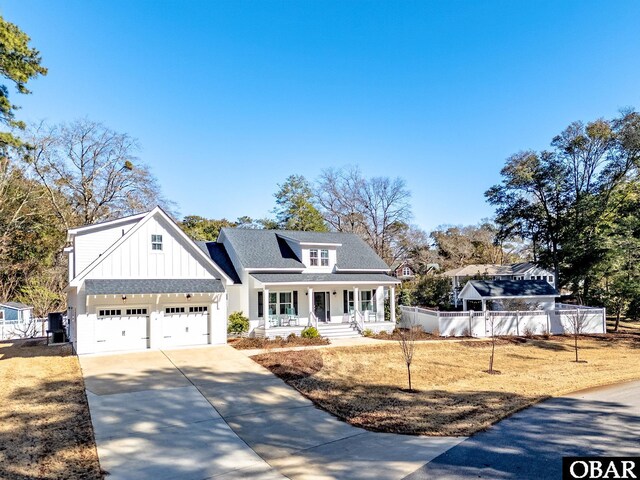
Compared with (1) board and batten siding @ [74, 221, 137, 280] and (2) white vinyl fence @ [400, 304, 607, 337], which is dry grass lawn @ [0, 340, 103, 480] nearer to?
(1) board and batten siding @ [74, 221, 137, 280]

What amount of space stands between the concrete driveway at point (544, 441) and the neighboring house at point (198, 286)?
13.7 meters

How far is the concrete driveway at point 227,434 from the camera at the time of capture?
25.3ft

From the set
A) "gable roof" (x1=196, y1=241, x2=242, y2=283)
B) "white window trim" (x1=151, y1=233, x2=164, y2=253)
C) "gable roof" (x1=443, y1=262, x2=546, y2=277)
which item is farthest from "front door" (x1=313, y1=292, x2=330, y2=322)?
"gable roof" (x1=443, y1=262, x2=546, y2=277)

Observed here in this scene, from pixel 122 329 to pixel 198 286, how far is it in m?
3.75

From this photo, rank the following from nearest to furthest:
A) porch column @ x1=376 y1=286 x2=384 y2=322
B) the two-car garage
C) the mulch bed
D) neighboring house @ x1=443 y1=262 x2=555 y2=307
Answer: the two-car garage → the mulch bed → porch column @ x1=376 y1=286 x2=384 y2=322 → neighboring house @ x1=443 y1=262 x2=555 y2=307

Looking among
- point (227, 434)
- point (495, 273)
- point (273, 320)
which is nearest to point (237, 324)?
point (273, 320)

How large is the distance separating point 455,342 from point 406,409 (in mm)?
12087

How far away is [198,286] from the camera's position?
1958 cm

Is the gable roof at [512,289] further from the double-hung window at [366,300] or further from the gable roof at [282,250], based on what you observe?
the double-hung window at [366,300]

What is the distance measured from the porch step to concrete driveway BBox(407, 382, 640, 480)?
12.7 m

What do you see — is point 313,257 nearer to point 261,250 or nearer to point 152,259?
point 261,250

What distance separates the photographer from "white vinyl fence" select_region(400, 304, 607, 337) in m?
24.5

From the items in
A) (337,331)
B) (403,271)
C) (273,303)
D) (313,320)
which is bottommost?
(337,331)

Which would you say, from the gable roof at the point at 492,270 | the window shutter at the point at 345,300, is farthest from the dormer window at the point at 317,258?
the gable roof at the point at 492,270
